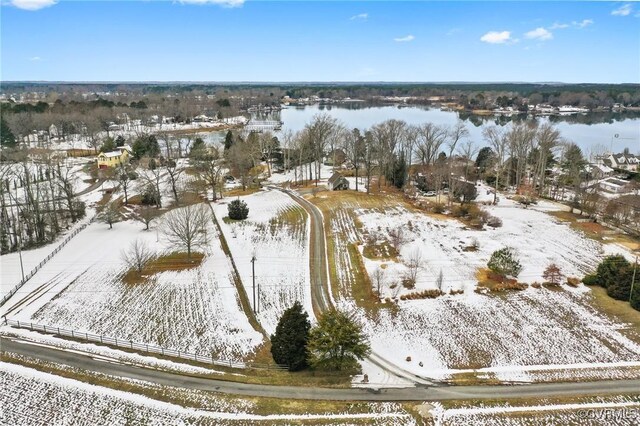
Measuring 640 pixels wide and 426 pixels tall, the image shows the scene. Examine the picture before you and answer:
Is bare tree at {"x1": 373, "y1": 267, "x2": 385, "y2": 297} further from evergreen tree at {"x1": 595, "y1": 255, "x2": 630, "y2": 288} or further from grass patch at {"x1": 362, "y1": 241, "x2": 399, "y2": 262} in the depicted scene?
evergreen tree at {"x1": 595, "y1": 255, "x2": 630, "y2": 288}

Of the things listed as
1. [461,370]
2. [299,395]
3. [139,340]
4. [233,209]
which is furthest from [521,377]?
[233,209]

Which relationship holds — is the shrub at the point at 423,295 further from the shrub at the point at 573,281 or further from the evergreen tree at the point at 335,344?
the shrub at the point at 573,281

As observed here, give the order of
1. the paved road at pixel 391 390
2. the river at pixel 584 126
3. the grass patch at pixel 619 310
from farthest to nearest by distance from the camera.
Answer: the river at pixel 584 126
the grass patch at pixel 619 310
the paved road at pixel 391 390

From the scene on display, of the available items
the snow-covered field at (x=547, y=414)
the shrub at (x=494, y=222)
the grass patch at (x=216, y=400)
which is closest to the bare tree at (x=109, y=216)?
the grass patch at (x=216, y=400)

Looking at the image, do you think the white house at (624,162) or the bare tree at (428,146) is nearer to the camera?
the bare tree at (428,146)

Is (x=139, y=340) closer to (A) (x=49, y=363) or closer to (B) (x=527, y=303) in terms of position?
(A) (x=49, y=363)

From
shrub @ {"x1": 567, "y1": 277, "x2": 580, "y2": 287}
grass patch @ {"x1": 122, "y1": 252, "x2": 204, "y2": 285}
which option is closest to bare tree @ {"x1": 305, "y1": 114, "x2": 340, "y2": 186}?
grass patch @ {"x1": 122, "y1": 252, "x2": 204, "y2": 285}

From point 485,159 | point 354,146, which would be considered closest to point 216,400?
point 354,146
